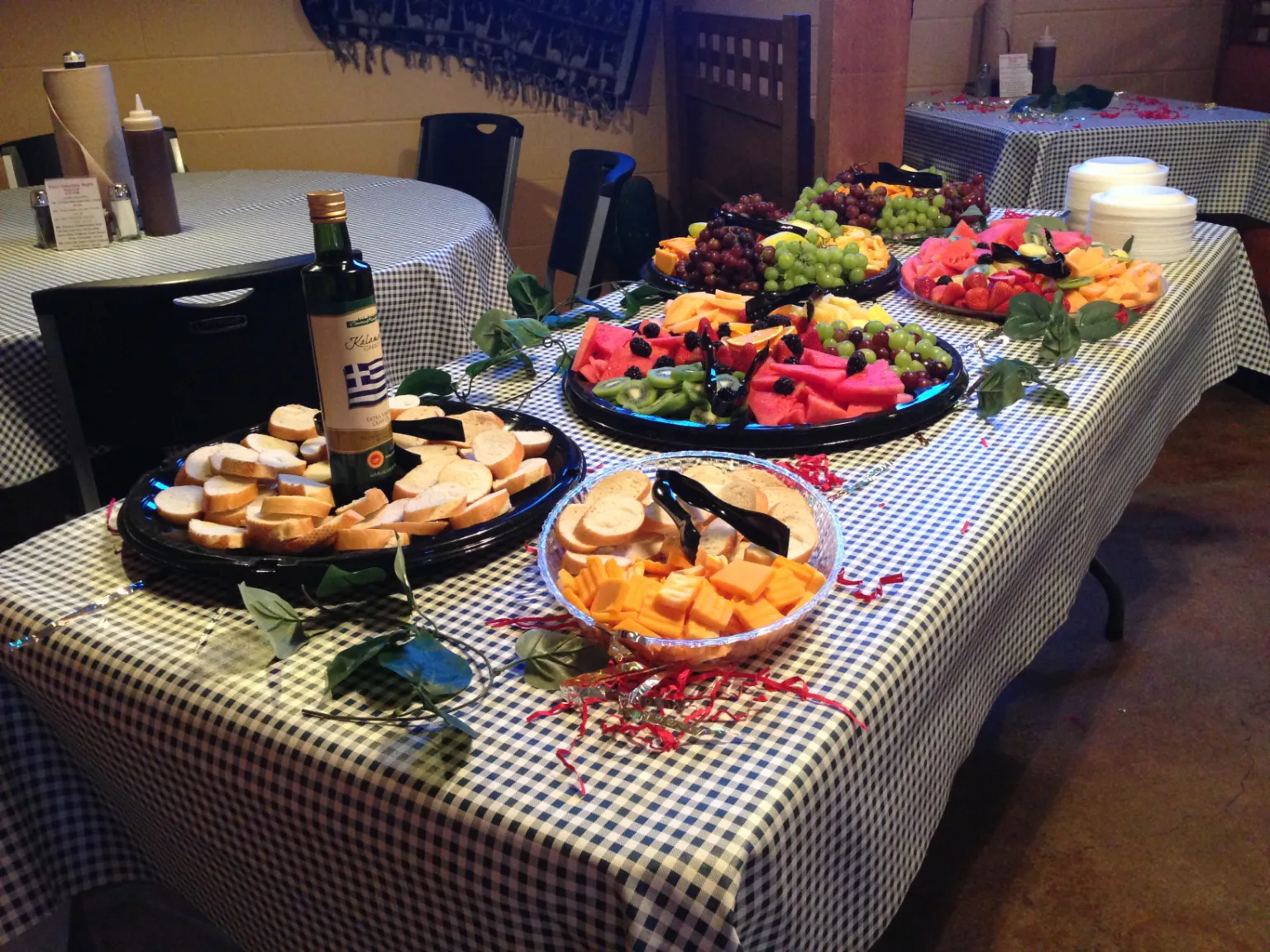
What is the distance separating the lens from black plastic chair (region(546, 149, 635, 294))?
2.44 metres

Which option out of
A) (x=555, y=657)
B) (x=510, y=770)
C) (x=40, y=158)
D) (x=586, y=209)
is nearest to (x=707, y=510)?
(x=555, y=657)

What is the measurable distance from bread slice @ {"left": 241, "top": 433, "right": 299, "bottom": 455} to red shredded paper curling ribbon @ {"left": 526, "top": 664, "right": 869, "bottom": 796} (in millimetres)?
455

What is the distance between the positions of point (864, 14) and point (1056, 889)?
1739 millimetres

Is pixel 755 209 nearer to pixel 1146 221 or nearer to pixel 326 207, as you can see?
pixel 1146 221

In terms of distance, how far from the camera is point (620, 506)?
2.98 ft

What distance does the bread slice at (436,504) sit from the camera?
940 mm

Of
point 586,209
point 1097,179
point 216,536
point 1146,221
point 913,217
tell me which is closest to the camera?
point 216,536

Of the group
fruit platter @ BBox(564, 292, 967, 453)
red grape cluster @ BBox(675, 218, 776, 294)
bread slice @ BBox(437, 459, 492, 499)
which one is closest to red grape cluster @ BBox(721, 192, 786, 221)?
red grape cluster @ BBox(675, 218, 776, 294)

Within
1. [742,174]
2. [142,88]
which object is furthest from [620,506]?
[142,88]

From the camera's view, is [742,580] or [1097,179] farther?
[1097,179]

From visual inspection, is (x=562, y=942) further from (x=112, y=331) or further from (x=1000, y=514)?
(x=112, y=331)

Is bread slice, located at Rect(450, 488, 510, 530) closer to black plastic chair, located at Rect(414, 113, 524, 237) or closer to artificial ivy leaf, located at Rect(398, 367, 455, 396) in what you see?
artificial ivy leaf, located at Rect(398, 367, 455, 396)

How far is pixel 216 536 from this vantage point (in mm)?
914

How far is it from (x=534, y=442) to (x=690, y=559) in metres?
0.30
